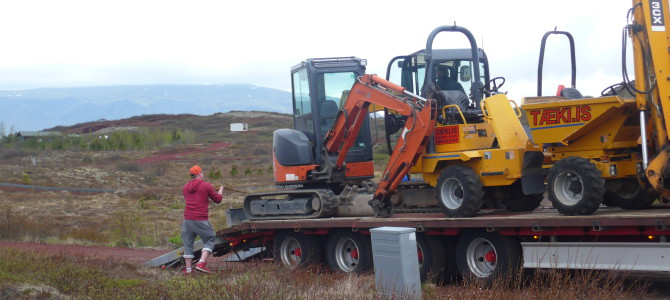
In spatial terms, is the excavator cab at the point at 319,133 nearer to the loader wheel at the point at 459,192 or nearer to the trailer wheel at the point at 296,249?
the trailer wheel at the point at 296,249

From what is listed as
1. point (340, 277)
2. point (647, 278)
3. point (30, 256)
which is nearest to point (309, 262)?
point (340, 277)

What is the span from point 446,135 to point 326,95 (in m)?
3.36

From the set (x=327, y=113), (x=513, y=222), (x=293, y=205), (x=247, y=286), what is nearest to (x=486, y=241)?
(x=513, y=222)

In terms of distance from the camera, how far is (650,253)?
9.27m

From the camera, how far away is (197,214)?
46.2 ft

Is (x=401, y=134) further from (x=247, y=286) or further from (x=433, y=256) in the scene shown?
(x=247, y=286)

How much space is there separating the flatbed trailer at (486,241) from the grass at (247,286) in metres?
0.31

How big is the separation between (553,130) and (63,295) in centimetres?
693

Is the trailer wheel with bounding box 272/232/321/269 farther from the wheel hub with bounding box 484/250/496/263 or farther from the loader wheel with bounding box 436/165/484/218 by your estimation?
the wheel hub with bounding box 484/250/496/263

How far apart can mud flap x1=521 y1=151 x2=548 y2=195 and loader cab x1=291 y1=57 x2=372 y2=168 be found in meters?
4.39

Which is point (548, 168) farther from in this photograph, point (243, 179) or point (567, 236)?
point (243, 179)

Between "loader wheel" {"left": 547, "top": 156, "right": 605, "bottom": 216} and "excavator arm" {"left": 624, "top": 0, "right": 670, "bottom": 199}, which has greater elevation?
"excavator arm" {"left": 624, "top": 0, "right": 670, "bottom": 199}

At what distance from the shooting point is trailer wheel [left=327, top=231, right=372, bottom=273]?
13.4 m

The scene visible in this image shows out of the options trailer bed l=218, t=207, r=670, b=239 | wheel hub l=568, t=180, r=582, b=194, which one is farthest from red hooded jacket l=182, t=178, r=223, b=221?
wheel hub l=568, t=180, r=582, b=194
